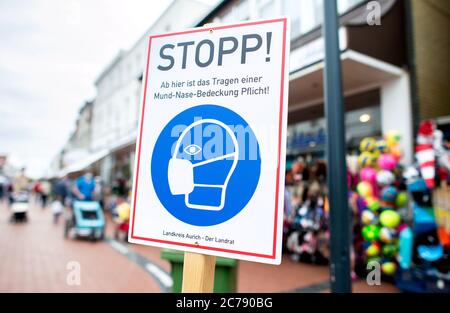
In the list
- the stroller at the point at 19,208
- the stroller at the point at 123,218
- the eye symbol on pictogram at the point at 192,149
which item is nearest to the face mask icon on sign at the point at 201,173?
the eye symbol on pictogram at the point at 192,149

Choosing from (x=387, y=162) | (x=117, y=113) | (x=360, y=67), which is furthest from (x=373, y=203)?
(x=117, y=113)

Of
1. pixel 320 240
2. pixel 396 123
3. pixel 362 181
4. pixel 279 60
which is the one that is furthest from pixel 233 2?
pixel 279 60

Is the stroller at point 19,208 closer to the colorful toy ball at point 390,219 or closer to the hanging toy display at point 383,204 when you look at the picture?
the hanging toy display at point 383,204

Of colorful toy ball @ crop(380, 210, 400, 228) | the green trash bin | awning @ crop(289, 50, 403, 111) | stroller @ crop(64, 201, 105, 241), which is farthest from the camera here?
stroller @ crop(64, 201, 105, 241)

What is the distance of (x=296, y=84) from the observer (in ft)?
21.0

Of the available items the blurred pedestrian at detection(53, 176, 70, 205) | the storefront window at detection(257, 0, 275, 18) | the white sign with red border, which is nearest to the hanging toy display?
the white sign with red border

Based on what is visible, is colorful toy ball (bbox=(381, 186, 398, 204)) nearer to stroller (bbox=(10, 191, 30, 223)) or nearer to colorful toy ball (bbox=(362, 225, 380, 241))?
colorful toy ball (bbox=(362, 225, 380, 241))

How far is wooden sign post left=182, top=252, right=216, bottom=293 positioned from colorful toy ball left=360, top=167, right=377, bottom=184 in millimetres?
4282

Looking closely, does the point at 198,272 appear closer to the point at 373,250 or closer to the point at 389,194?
the point at 389,194

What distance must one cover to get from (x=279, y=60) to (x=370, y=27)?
5.15 metres

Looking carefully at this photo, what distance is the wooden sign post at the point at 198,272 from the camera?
4.02 ft

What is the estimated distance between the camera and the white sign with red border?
1.18 meters

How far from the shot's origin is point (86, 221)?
27.2ft

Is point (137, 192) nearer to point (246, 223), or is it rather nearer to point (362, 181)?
point (246, 223)
